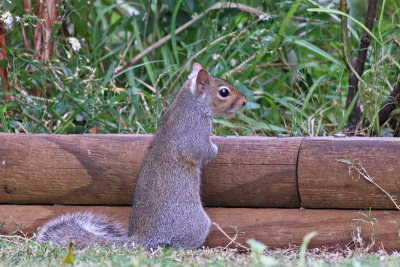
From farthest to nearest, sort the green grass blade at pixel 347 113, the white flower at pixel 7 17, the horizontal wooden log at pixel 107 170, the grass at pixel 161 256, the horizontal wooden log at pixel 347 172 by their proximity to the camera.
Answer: the green grass blade at pixel 347 113 < the white flower at pixel 7 17 < the horizontal wooden log at pixel 107 170 < the horizontal wooden log at pixel 347 172 < the grass at pixel 161 256

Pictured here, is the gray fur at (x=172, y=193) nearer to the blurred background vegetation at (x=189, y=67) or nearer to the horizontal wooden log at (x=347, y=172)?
the horizontal wooden log at (x=347, y=172)

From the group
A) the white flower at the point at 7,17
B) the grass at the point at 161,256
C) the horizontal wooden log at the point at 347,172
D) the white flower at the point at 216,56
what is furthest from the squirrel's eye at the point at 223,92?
the white flower at the point at 7,17

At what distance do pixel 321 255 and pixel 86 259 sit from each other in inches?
44.4

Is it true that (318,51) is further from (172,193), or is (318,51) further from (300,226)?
(172,193)

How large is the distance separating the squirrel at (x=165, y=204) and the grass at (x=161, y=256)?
12 centimetres

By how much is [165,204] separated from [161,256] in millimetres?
438

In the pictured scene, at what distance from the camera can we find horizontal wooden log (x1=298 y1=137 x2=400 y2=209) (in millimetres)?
3490

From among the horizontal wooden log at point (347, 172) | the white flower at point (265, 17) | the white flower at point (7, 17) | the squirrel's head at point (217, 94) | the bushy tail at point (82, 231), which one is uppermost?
the white flower at point (7, 17)

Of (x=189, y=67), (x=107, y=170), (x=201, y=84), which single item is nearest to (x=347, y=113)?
(x=201, y=84)

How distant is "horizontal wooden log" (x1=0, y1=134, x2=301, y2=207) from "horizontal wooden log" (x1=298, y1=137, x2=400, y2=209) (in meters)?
0.12

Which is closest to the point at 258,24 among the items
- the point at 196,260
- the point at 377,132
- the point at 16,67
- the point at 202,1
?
the point at 202,1

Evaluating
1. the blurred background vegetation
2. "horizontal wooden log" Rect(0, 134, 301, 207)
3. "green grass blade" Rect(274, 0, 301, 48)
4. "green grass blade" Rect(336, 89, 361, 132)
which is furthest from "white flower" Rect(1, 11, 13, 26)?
"green grass blade" Rect(336, 89, 361, 132)

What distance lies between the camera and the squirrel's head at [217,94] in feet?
12.7

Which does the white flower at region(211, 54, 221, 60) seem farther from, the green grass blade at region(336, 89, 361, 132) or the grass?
the grass
